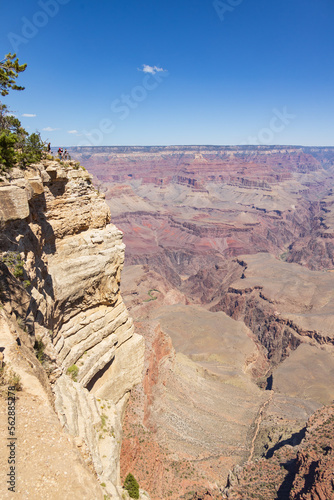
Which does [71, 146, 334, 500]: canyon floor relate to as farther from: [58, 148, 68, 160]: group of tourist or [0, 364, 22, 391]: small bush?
[0, 364, 22, 391]: small bush

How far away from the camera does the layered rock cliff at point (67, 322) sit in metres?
7.07

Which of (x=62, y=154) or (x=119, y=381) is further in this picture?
(x=119, y=381)

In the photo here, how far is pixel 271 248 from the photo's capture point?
160375mm

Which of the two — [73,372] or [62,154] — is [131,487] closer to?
[73,372]

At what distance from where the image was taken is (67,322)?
16219 mm

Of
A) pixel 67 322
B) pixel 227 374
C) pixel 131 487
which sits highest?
pixel 67 322

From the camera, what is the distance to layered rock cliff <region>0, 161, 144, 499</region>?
23.2 ft

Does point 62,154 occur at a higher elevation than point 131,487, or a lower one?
higher

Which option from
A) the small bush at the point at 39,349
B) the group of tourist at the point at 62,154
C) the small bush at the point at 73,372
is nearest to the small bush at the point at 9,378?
the small bush at the point at 39,349

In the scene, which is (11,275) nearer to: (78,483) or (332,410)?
(78,483)

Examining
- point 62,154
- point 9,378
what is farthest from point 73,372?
point 62,154

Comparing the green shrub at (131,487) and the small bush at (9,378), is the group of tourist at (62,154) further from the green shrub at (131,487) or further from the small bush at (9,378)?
the green shrub at (131,487)

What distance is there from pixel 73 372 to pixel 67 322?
2.49 metres

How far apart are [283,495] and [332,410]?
10.0 metres
